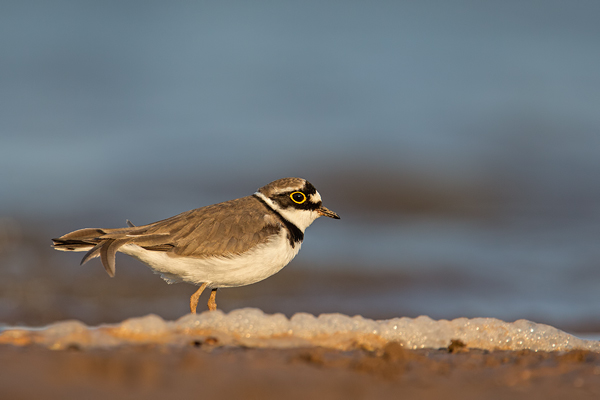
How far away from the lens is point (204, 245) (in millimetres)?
5246

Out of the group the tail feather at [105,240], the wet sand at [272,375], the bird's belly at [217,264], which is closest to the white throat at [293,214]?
the bird's belly at [217,264]

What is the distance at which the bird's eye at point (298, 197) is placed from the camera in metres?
5.92

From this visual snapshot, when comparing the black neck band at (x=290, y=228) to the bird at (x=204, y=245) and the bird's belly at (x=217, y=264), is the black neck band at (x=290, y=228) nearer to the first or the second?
the bird at (x=204, y=245)

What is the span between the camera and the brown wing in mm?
5228

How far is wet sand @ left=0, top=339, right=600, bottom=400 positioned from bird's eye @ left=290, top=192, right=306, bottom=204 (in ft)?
8.83

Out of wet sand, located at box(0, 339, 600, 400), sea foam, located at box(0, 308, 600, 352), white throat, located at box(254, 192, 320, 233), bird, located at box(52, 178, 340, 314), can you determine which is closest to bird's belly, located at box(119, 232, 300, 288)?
bird, located at box(52, 178, 340, 314)

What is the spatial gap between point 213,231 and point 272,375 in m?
2.77

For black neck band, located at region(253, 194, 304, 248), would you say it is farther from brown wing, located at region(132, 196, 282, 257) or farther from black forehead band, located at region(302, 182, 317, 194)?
black forehead band, located at region(302, 182, 317, 194)

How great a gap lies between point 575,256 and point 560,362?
8.85 metres

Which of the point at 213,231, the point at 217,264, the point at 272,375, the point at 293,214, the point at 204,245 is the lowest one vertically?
the point at 272,375

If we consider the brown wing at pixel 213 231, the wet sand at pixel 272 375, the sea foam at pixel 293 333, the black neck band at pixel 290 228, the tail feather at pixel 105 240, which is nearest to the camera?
the wet sand at pixel 272 375

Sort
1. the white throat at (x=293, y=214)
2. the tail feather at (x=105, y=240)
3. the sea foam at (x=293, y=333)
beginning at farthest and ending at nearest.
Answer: the white throat at (x=293, y=214) < the tail feather at (x=105, y=240) < the sea foam at (x=293, y=333)

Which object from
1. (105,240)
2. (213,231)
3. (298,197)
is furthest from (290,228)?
(105,240)

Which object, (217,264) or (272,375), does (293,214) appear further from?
(272,375)
